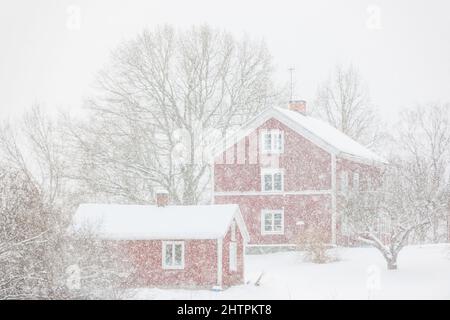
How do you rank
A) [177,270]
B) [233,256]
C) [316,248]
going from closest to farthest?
[177,270] → [233,256] → [316,248]

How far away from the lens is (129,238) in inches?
695

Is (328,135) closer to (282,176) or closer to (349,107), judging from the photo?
(282,176)

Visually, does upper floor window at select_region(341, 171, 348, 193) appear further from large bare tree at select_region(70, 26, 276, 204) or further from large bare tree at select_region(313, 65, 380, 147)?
large bare tree at select_region(313, 65, 380, 147)

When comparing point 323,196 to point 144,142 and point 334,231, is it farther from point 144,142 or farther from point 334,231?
point 144,142

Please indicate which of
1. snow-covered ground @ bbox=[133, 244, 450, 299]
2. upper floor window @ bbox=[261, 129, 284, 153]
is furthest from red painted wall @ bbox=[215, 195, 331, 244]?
snow-covered ground @ bbox=[133, 244, 450, 299]

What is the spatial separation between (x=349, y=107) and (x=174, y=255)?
67.6ft

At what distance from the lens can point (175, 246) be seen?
1786cm

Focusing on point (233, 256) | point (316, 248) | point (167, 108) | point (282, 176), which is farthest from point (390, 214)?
point (167, 108)

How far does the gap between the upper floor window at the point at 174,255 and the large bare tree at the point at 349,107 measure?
19341 mm

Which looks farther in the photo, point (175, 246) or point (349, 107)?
point (349, 107)

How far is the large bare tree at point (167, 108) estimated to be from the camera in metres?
27.2

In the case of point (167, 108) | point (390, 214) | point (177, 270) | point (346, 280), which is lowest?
point (346, 280)
